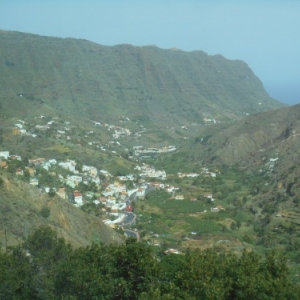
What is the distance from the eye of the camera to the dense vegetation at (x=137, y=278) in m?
11.3

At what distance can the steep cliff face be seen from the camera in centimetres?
9562

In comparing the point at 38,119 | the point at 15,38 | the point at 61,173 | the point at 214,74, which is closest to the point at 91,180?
the point at 61,173

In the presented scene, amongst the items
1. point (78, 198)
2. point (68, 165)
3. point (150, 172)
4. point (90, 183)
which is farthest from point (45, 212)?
point (150, 172)

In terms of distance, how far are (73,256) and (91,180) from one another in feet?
122

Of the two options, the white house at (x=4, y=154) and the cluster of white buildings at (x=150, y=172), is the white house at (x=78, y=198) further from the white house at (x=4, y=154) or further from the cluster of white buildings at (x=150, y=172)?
the cluster of white buildings at (x=150, y=172)

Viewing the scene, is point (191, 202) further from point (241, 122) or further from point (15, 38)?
point (15, 38)

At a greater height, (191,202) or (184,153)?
(184,153)

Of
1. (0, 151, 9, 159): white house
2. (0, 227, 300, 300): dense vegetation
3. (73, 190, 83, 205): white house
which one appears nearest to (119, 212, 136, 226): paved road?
(73, 190, 83, 205): white house

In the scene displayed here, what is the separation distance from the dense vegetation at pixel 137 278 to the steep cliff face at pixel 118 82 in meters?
61.4

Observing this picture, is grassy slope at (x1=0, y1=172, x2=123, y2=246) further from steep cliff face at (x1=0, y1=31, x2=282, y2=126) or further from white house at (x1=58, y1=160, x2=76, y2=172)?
steep cliff face at (x1=0, y1=31, x2=282, y2=126)

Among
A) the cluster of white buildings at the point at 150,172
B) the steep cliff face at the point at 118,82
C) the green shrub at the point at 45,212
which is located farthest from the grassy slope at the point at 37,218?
the steep cliff face at the point at 118,82

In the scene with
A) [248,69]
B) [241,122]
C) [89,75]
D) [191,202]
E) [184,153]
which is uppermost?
[248,69]

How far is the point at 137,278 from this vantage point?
1216cm

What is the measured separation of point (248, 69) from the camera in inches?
6737
